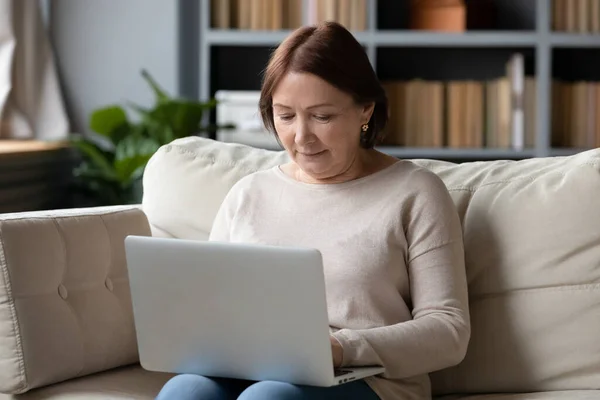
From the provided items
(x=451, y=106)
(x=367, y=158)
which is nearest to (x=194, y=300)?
(x=367, y=158)

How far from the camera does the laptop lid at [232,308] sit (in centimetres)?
141

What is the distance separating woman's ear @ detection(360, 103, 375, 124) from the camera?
1.85 m

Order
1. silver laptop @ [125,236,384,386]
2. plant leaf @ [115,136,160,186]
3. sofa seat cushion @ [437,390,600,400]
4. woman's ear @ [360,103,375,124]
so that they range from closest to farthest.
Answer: silver laptop @ [125,236,384,386] → sofa seat cushion @ [437,390,600,400] → woman's ear @ [360,103,375,124] → plant leaf @ [115,136,160,186]

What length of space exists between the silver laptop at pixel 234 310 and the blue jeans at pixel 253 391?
0.7 inches

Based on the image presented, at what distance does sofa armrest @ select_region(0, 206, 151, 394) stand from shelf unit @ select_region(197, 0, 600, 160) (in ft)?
7.10

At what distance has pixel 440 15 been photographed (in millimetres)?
4047

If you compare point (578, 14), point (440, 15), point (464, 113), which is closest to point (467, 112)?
point (464, 113)

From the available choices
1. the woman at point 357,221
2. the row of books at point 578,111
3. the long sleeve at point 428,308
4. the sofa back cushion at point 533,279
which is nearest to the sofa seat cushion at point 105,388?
the woman at point 357,221

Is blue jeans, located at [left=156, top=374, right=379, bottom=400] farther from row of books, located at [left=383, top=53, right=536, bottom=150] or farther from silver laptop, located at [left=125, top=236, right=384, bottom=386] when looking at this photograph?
row of books, located at [left=383, top=53, right=536, bottom=150]

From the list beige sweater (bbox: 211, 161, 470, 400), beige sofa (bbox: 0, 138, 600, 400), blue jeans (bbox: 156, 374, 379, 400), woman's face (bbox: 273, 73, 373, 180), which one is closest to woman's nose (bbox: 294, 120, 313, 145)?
woman's face (bbox: 273, 73, 373, 180)

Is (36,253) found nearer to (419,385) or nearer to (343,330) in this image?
(343,330)

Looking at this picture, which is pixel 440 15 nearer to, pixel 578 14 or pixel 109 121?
pixel 578 14

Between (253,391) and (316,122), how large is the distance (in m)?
0.52

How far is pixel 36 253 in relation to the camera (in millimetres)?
1753
